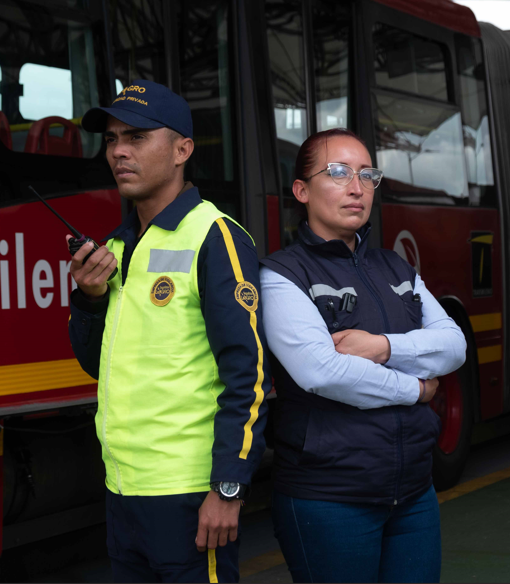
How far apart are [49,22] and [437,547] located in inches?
107

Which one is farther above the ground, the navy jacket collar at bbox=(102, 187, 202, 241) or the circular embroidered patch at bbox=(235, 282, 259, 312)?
the navy jacket collar at bbox=(102, 187, 202, 241)

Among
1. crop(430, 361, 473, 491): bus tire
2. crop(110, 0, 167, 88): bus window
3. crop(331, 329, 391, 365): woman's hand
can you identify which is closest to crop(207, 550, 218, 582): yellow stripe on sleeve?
crop(331, 329, 391, 365): woman's hand

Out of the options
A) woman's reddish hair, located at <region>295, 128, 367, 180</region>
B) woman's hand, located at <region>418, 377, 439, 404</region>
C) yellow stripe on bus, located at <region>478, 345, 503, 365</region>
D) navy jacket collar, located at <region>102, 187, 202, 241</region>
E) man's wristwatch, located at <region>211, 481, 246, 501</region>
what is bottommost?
yellow stripe on bus, located at <region>478, 345, 503, 365</region>

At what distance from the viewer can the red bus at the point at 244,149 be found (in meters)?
3.63

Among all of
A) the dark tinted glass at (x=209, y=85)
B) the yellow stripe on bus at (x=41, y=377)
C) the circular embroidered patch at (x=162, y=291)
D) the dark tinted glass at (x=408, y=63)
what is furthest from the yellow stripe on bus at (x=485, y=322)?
the circular embroidered patch at (x=162, y=291)

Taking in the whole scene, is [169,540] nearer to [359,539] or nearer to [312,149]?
[359,539]

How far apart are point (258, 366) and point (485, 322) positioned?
193 inches

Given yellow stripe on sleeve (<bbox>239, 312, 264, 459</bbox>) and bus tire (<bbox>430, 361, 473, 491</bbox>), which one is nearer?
yellow stripe on sleeve (<bbox>239, 312, 264, 459</bbox>)

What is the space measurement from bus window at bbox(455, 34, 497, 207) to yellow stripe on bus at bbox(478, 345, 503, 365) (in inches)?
44.2

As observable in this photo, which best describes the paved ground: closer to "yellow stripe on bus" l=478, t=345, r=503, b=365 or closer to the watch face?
"yellow stripe on bus" l=478, t=345, r=503, b=365

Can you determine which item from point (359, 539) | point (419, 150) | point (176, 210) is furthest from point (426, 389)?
point (419, 150)

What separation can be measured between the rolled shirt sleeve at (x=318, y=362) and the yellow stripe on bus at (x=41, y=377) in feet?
5.14

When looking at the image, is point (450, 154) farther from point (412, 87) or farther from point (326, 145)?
point (326, 145)

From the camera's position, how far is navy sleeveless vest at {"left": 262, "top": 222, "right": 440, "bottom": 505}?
2.18m
